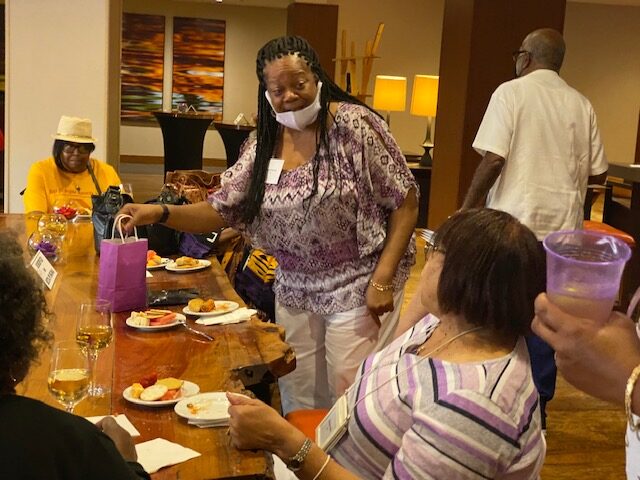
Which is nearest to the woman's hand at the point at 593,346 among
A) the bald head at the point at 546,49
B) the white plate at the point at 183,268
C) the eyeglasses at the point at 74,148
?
the white plate at the point at 183,268

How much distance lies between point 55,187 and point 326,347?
92.3 inches

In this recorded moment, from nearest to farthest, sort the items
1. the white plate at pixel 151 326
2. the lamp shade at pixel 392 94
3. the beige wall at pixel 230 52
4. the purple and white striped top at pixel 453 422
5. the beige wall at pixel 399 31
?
1. the purple and white striped top at pixel 453 422
2. the white plate at pixel 151 326
3. the lamp shade at pixel 392 94
4. the beige wall at pixel 399 31
5. the beige wall at pixel 230 52

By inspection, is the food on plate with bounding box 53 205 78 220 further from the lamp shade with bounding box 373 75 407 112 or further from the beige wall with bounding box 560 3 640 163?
the beige wall with bounding box 560 3 640 163

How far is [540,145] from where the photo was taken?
11.9 ft

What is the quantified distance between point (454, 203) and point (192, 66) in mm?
8775

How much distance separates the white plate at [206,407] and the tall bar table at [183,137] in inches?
313

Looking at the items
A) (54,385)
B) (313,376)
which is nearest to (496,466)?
(54,385)

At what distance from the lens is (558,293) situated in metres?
0.99

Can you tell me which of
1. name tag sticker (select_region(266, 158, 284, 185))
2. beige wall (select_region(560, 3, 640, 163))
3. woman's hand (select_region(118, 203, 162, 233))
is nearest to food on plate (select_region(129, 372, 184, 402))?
woman's hand (select_region(118, 203, 162, 233))

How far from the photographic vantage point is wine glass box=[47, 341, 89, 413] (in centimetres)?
162

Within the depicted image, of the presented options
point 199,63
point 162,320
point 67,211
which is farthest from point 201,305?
point 199,63

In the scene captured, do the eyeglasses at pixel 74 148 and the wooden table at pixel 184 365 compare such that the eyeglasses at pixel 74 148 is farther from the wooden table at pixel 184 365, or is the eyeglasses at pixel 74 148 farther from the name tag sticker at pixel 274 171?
the name tag sticker at pixel 274 171

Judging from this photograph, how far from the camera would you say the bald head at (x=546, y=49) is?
12.1 feet

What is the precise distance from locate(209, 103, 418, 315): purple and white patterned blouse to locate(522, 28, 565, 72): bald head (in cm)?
138
